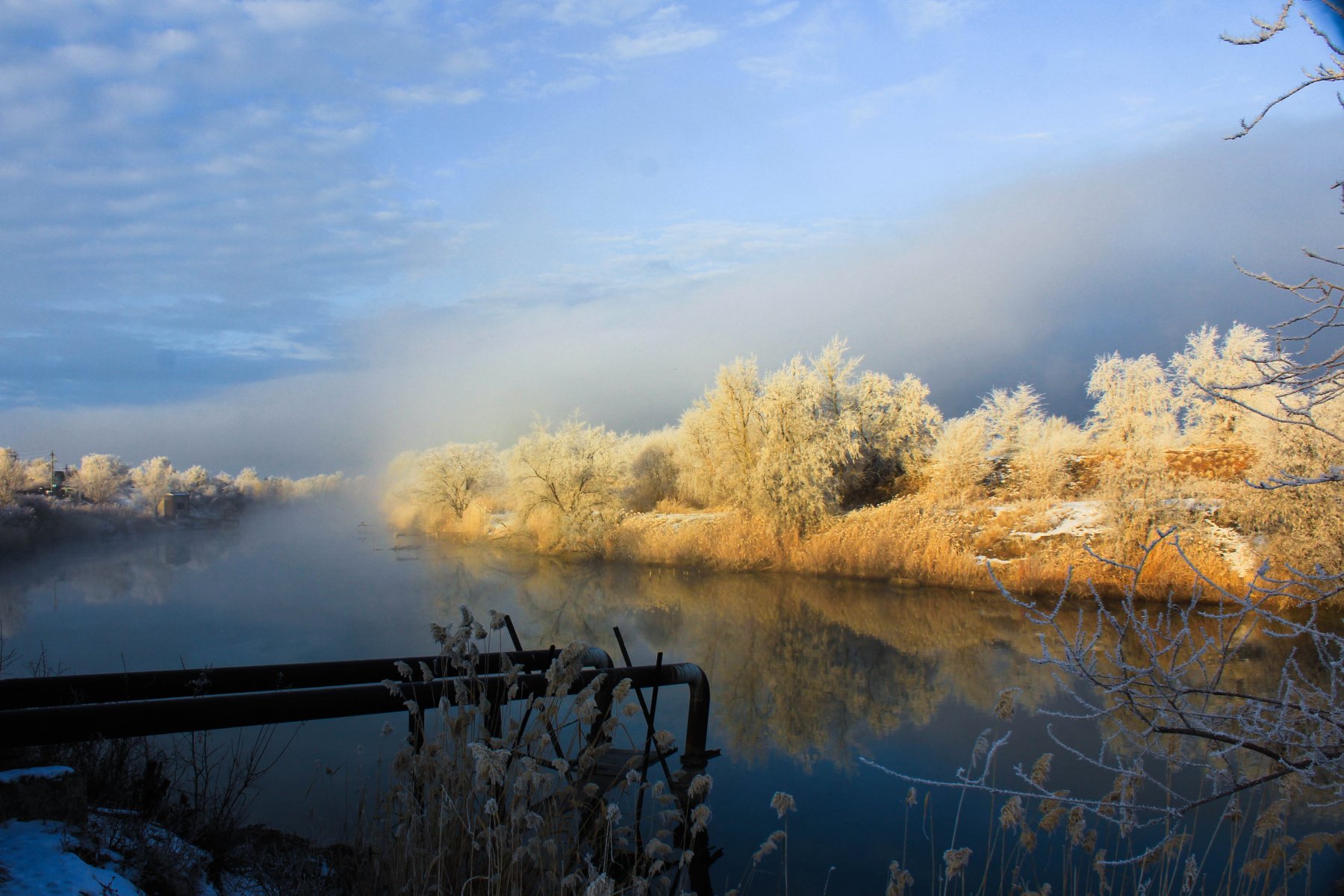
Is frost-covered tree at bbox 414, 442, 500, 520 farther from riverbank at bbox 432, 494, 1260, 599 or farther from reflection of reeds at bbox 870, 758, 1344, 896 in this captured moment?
reflection of reeds at bbox 870, 758, 1344, 896

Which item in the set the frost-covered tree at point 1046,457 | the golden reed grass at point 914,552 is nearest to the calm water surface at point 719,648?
the golden reed grass at point 914,552

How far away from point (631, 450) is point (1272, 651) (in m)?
21.4

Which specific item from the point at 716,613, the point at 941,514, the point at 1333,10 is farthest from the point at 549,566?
the point at 1333,10

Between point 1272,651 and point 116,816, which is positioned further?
point 1272,651

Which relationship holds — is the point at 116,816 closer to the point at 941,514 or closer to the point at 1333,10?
the point at 1333,10

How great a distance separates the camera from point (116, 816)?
2990 mm

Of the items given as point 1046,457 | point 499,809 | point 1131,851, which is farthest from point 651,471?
point 499,809

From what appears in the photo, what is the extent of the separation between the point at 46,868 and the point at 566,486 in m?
19.9

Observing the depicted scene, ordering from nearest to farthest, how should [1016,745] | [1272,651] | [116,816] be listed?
[116,816], [1016,745], [1272,651]

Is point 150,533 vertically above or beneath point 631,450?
beneath

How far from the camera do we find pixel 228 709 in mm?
2914

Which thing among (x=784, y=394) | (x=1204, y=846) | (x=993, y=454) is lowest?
(x=1204, y=846)

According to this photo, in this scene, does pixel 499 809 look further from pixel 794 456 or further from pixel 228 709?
pixel 794 456

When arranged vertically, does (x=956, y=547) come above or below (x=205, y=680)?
below
